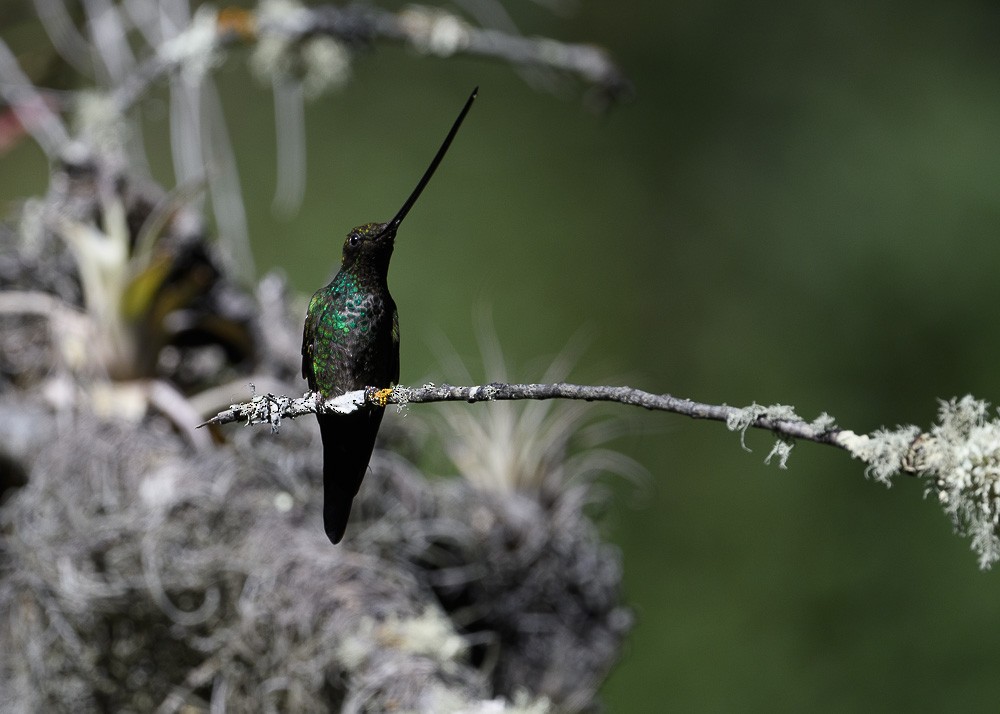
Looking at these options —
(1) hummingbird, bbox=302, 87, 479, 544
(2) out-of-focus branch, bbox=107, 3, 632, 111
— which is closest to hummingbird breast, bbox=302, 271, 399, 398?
(1) hummingbird, bbox=302, 87, 479, 544

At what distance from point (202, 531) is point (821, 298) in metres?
3.36

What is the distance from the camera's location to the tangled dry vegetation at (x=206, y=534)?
1313 mm

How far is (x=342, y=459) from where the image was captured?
0.34 m

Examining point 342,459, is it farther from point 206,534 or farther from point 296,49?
point 296,49

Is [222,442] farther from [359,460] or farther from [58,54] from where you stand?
[58,54]

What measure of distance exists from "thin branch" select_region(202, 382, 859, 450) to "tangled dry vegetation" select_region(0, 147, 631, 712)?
26.4 inches

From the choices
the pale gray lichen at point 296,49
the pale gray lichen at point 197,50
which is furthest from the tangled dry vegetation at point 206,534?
the pale gray lichen at point 296,49

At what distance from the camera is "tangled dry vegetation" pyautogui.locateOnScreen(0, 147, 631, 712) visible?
1313mm

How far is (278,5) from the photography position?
2027 mm

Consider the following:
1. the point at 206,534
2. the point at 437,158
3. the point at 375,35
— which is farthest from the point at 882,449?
the point at 375,35

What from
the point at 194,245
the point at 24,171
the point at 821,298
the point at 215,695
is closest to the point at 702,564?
the point at 821,298

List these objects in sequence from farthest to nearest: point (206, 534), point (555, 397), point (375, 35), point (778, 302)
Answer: point (778, 302) → point (375, 35) → point (206, 534) → point (555, 397)

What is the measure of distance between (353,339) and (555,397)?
12cm

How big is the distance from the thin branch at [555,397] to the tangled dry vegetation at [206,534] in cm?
67
